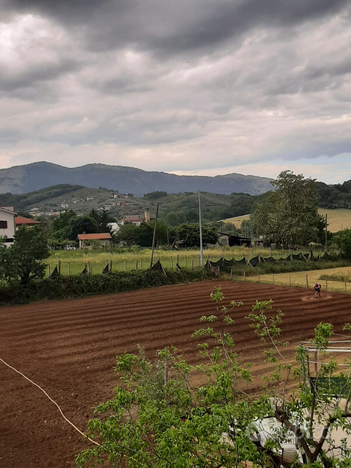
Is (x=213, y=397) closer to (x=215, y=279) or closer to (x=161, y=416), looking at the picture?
(x=161, y=416)

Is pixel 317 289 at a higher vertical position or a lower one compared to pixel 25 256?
lower

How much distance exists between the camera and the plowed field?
8391 mm

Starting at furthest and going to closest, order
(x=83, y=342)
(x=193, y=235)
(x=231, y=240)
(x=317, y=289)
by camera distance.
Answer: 1. (x=231, y=240)
2. (x=193, y=235)
3. (x=317, y=289)
4. (x=83, y=342)

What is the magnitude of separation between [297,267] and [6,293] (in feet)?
90.8

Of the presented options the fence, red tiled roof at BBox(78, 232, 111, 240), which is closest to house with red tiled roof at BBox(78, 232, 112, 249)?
red tiled roof at BBox(78, 232, 111, 240)

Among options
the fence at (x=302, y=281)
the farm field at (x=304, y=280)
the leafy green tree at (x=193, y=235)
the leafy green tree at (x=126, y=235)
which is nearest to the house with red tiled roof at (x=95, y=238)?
the leafy green tree at (x=126, y=235)

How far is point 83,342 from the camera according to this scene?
1516cm

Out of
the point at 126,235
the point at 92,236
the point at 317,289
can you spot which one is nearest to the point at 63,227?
the point at 92,236

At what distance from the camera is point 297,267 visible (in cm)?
4034

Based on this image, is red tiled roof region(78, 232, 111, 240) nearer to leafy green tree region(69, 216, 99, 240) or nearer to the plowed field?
leafy green tree region(69, 216, 99, 240)

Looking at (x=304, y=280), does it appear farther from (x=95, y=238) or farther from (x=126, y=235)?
(x=95, y=238)

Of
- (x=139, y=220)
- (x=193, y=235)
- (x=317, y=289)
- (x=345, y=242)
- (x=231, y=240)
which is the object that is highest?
(x=139, y=220)

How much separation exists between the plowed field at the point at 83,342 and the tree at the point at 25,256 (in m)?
2.33

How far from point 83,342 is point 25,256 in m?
11.2
